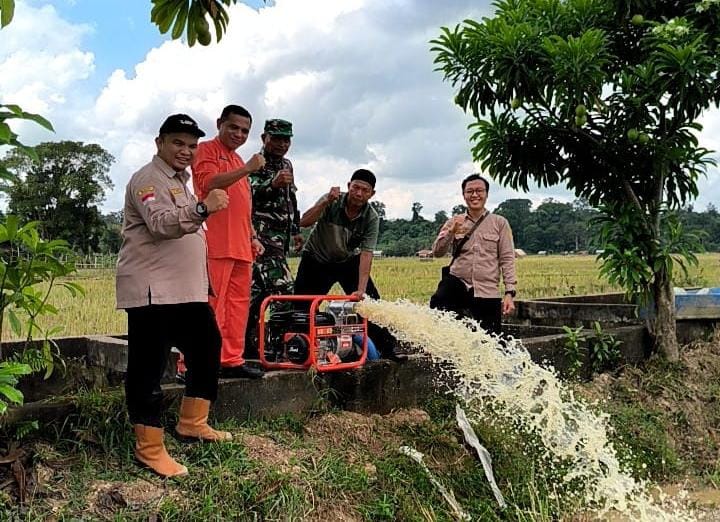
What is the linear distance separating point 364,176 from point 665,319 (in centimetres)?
368

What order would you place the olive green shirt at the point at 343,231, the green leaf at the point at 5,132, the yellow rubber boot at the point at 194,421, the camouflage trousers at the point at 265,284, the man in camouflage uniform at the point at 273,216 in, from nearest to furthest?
the green leaf at the point at 5,132
the yellow rubber boot at the point at 194,421
the man in camouflage uniform at the point at 273,216
the camouflage trousers at the point at 265,284
the olive green shirt at the point at 343,231

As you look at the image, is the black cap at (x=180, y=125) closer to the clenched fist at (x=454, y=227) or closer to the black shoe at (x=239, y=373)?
the black shoe at (x=239, y=373)

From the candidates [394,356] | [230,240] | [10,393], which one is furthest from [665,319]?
[10,393]

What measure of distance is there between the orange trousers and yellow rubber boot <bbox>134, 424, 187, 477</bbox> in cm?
94

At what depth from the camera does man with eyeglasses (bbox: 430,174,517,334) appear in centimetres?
609

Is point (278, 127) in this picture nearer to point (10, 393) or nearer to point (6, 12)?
point (10, 393)

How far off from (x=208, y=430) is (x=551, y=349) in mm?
3710

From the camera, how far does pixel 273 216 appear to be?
213 inches

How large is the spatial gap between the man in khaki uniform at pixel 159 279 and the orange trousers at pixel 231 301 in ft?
2.19

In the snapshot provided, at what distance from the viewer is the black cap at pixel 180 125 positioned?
152 inches

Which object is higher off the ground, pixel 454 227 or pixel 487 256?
pixel 454 227

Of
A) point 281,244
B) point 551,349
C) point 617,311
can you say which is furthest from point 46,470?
point 617,311

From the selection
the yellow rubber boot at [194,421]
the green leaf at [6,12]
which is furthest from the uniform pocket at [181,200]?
the green leaf at [6,12]

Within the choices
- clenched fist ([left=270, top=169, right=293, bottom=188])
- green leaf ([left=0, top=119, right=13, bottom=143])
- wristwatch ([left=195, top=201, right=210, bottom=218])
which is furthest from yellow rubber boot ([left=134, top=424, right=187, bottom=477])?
clenched fist ([left=270, top=169, right=293, bottom=188])
